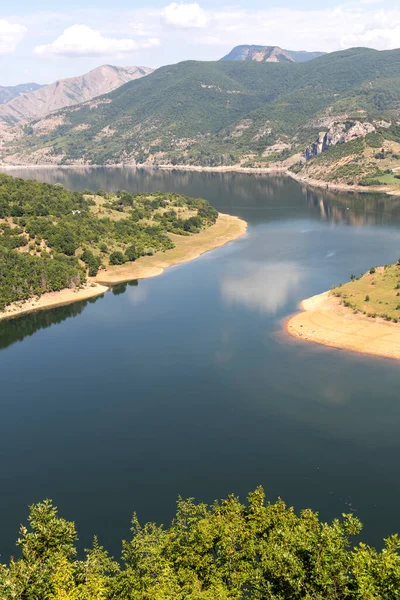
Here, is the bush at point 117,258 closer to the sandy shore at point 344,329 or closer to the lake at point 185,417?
the lake at point 185,417

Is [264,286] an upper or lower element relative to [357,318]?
upper

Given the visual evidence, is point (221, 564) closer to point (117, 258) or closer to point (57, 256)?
point (57, 256)

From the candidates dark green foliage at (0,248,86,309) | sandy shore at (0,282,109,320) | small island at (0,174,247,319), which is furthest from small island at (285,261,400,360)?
dark green foliage at (0,248,86,309)

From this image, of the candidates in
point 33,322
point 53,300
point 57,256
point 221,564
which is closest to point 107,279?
point 57,256

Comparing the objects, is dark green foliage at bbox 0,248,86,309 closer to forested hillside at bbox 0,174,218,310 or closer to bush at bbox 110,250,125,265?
forested hillside at bbox 0,174,218,310

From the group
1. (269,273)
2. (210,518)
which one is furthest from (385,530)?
(269,273)

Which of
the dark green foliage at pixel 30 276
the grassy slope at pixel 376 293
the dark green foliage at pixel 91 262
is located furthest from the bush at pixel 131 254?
the grassy slope at pixel 376 293

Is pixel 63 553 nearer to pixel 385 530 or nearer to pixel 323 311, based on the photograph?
pixel 385 530
